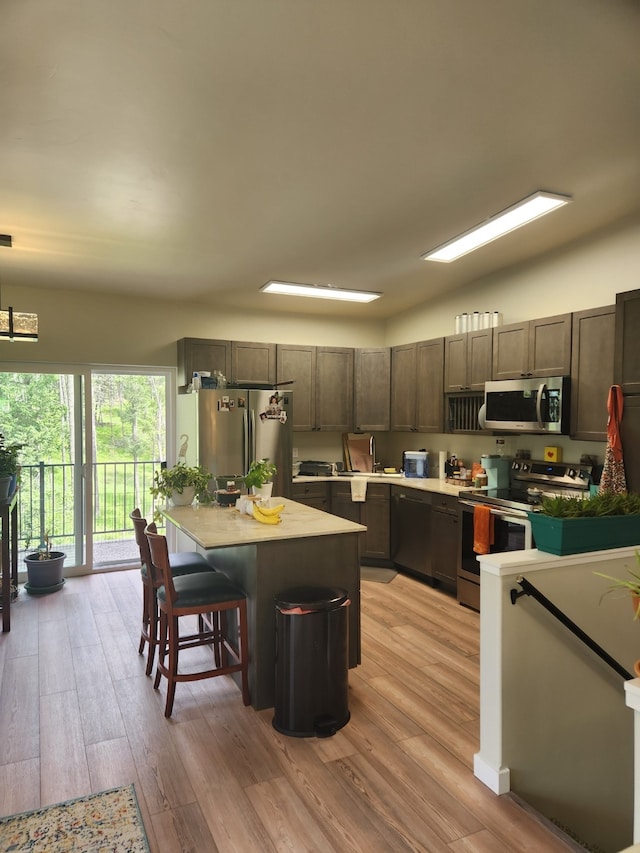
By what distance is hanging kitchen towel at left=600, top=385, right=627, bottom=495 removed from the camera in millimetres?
3617

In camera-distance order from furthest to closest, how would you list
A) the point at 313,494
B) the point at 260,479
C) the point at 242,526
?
1. the point at 313,494
2. the point at 260,479
3. the point at 242,526

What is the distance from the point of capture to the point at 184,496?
4.11 meters

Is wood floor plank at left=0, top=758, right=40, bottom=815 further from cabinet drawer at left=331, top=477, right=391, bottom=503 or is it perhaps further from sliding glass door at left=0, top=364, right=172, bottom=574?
cabinet drawer at left=331, top=477, right=391, bottom=503

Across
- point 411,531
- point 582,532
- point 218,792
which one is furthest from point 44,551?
point 582,532

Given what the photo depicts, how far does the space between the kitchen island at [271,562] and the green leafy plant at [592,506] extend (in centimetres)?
108

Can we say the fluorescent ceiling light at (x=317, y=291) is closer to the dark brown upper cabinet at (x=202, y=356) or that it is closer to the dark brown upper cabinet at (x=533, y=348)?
the dark brown upper cabinet at (x=202, y=356)

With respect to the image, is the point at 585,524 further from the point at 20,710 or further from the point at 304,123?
the point at 20,710

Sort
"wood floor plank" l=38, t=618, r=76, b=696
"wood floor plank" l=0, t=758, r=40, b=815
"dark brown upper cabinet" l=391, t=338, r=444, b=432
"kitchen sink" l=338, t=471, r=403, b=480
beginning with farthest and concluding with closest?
"kitchen sink" l=338, t=471, r=403, b=480 → "dark brown upper cabinet" l=391, t=338, r=444, b=432 → "wood floor plank" l=38, t=618, r=76, b=696 → "wood floor plank" l=0, t=758, r=40, b=815

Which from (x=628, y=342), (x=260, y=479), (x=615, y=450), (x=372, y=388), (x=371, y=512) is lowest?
(x=371, y=512)

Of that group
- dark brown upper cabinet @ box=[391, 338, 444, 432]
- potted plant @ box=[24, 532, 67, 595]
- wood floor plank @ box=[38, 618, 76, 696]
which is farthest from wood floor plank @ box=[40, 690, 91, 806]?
dark brown upper cabinet @ box=[391, 338, 444, 432]

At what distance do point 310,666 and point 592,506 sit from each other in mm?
1591

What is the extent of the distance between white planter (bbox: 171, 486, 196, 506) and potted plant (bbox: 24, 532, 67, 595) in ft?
5.93

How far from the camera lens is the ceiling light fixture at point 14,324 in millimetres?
3859

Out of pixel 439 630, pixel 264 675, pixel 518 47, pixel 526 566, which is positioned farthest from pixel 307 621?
pixel 518 47
